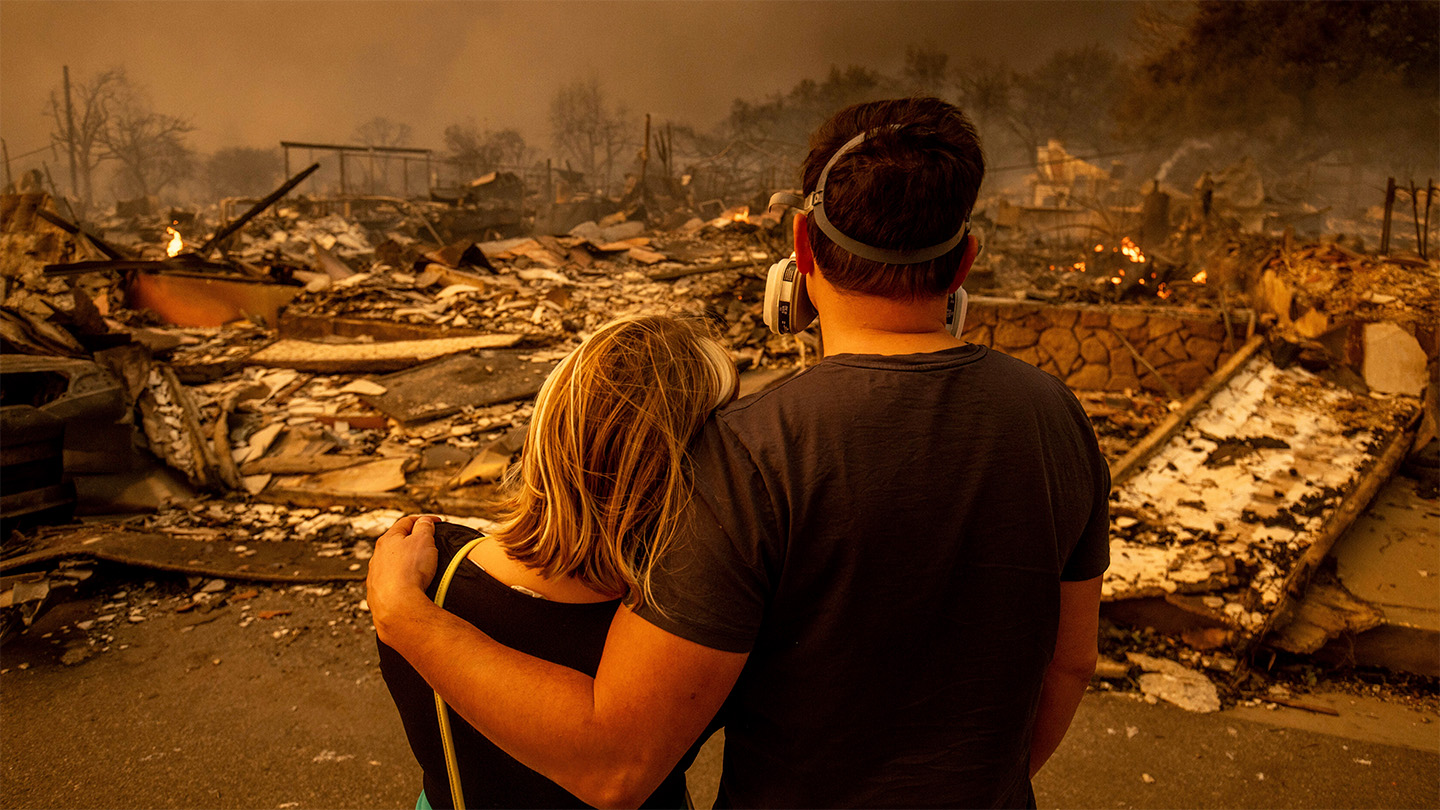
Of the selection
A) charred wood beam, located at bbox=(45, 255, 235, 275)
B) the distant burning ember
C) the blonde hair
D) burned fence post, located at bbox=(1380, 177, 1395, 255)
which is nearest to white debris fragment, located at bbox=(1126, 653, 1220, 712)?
the blonde hair

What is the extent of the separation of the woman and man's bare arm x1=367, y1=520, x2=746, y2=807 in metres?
0.07

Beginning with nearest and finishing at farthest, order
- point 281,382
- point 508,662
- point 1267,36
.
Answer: point 508,662
point 281,382
point 1267,36

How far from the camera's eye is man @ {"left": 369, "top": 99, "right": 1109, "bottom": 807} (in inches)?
32.8

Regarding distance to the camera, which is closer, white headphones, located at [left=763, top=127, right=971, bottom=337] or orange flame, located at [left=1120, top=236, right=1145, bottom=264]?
white headphones, located at [left=763, top=127, right=971, bottom=337]

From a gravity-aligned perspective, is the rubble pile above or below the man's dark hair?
below

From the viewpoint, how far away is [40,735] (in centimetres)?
279

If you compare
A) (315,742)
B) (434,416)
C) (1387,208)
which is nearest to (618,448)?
(315,742)

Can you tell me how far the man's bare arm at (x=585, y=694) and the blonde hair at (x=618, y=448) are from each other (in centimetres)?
9

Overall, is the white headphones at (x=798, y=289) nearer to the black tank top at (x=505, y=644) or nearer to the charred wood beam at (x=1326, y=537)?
the black tank top at (x=505, y=644)

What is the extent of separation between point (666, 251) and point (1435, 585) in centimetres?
1382

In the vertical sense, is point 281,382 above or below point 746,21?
below

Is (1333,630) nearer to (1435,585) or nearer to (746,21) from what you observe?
(1435,585)

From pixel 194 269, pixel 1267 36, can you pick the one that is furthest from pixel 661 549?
pixel 1267 36

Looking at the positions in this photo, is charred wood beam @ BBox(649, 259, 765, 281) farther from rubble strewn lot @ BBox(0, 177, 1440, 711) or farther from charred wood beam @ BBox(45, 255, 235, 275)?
charred wood beam @ BBox(45, 255, 235, 275)
